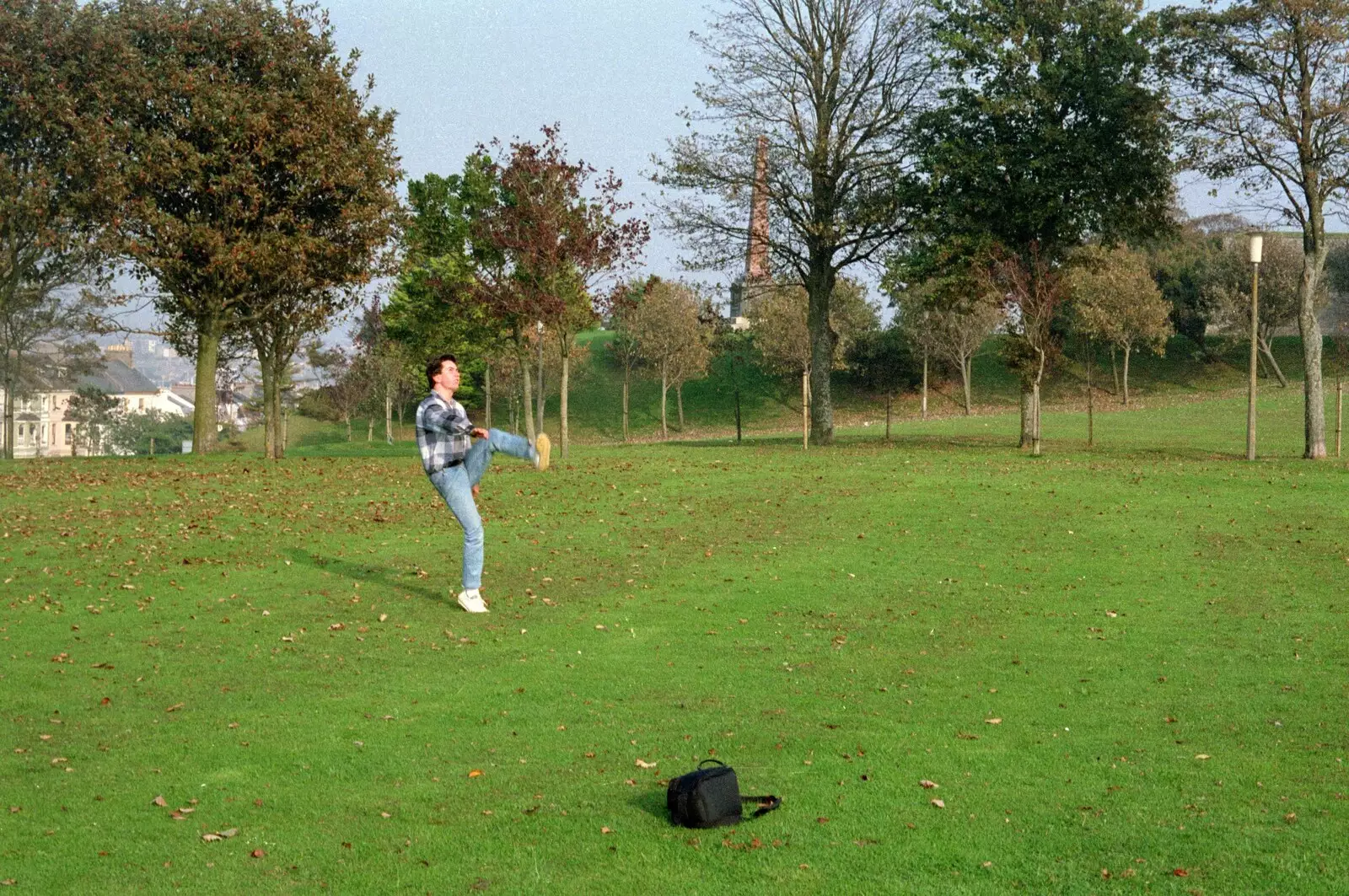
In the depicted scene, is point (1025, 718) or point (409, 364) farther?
point (409, 364)

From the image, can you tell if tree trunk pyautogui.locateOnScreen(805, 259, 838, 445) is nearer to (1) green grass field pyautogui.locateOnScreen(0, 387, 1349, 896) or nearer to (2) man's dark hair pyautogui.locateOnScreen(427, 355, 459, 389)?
(1) green grass field pyautogui.locateOnScreen(0, 387, 1349, 896)

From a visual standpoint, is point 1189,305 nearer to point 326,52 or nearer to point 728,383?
point 728,383

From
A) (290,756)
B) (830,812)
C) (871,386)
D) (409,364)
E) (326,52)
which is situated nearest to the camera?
(830,812)

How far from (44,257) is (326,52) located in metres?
12.2

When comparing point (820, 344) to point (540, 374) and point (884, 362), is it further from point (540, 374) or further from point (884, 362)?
point (884, 362)

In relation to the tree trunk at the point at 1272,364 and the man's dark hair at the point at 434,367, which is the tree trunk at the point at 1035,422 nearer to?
the man's dark hair at the point at 434,367

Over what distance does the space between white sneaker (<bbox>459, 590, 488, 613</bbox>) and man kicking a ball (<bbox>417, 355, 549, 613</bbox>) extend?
0.67m

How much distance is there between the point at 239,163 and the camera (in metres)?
29.8

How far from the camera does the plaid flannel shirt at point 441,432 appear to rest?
12.0 m

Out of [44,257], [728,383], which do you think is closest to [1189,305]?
[728,383]

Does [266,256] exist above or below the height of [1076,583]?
above

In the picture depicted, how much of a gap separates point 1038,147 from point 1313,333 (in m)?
9.05

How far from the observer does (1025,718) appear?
30.8 ft

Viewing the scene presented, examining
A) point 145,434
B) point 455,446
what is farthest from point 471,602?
point 145,434
